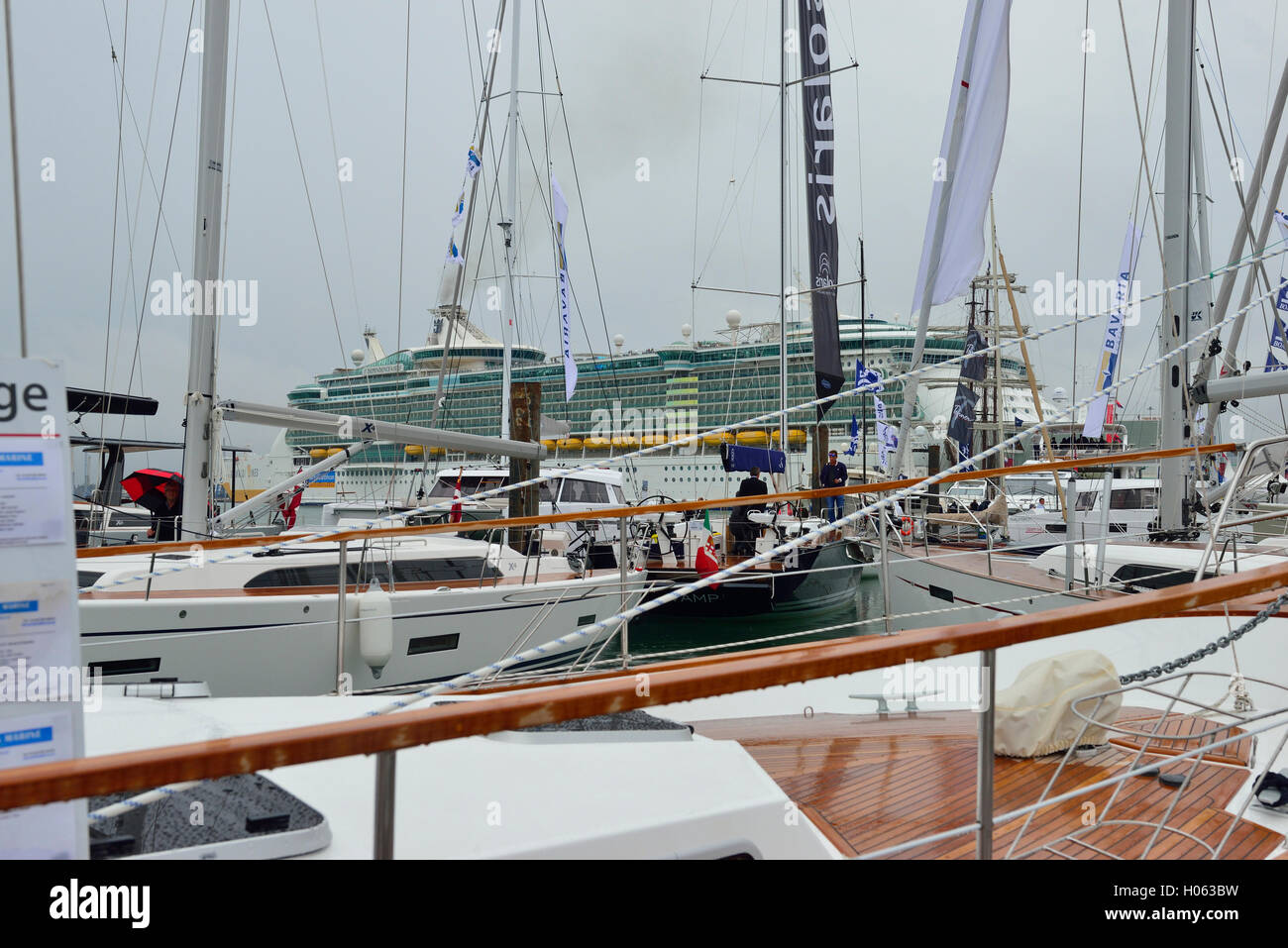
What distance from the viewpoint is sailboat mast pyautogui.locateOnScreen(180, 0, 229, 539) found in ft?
19.0

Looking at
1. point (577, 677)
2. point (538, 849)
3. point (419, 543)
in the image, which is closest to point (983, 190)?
point (577, 677)

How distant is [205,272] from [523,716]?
5.85 meters

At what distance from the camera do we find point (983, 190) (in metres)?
6.46

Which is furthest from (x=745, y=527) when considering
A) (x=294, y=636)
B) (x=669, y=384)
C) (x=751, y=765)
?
(x=669, y=384)

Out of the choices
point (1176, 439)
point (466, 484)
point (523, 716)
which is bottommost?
point (466, 484)

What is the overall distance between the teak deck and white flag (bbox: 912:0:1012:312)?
157 inches

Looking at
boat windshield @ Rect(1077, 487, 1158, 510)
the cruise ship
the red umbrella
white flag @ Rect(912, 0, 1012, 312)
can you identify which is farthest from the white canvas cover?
the cruise ship

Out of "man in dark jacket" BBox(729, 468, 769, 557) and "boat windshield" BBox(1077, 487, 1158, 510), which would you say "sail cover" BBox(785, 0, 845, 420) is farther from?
"boat windshield" BBox(1077, 487, 1158, 510)

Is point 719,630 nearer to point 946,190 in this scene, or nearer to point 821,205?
point 946,190

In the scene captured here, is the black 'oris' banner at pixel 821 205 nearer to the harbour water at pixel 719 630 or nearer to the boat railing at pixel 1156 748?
the harbour water at pixel 719 630

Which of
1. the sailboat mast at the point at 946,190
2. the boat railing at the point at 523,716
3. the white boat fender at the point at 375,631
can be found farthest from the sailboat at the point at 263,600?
the boat railing at the point at 523,716

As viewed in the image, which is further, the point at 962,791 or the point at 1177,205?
the point at 1177,205

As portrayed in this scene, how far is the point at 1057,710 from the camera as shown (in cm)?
296

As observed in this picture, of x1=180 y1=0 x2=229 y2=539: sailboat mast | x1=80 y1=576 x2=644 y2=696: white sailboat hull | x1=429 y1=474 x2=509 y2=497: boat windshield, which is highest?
x1=180 y1=0 x2=229 y2=539: sailboat mast
